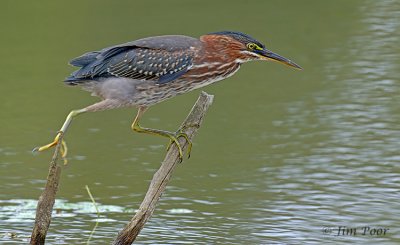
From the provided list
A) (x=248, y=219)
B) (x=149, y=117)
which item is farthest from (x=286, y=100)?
(x=248, y=219)

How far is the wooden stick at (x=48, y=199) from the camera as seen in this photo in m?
8.11

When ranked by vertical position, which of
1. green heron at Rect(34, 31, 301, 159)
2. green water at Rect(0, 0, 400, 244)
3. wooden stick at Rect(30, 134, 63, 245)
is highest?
green heron at Rect(34, 31, 301, 159)

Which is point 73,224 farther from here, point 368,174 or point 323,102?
point 323,102

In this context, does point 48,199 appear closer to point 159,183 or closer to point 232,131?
point 159,183

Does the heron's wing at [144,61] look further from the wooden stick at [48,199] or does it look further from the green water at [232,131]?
the green water at [232,131]

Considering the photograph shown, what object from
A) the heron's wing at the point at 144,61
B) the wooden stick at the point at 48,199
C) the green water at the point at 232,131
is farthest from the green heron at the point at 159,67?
the green water at the point at 232,131

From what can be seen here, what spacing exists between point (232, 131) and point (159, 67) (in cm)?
415

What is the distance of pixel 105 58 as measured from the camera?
8.50 m

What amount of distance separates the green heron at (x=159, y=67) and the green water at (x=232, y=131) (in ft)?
5.34

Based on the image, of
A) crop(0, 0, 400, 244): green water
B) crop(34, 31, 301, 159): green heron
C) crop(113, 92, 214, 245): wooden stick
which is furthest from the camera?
crop(0, 0, 400, 244): green water

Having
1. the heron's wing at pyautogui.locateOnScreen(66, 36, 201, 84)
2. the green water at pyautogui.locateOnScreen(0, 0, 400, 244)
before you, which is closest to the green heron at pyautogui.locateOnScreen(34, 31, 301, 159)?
the heron's wing at pyautogui.locateOnScreen(66, 36, 201, 84)

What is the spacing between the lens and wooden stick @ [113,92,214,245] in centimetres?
811

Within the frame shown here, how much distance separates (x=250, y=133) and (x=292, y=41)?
4.00m

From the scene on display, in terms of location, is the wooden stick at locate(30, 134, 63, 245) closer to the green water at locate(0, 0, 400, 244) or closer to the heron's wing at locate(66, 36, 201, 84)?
the heron's wing at locate(66, 36, 201, 84)
